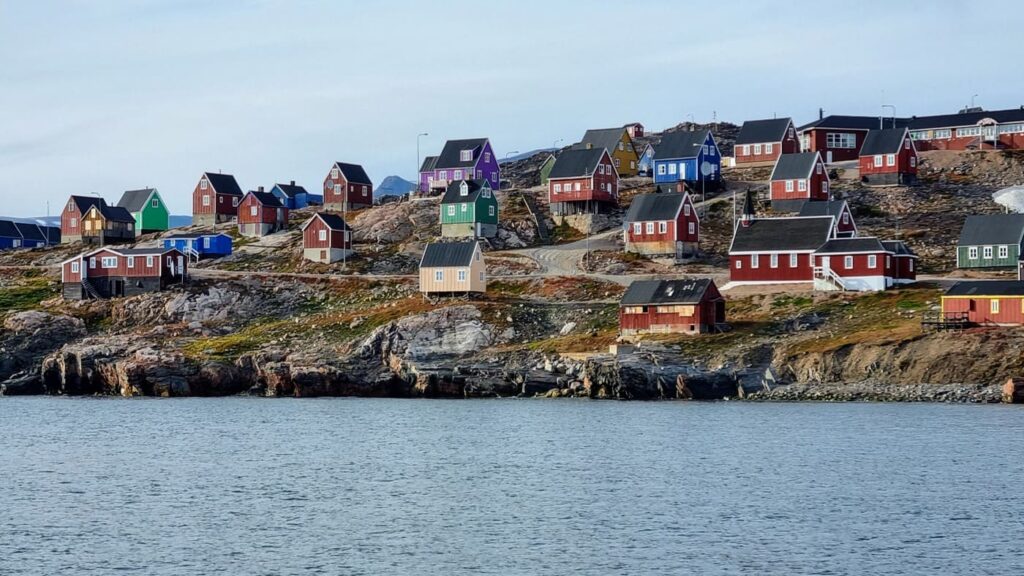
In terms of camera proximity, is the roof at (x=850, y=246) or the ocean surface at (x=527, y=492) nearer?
the ocean surface at (x=527, y=492)

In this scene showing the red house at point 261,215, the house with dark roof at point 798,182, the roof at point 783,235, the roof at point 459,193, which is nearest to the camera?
the roof at point 783,235

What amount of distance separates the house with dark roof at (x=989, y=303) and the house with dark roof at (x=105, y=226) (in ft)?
341

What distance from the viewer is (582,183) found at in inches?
5802

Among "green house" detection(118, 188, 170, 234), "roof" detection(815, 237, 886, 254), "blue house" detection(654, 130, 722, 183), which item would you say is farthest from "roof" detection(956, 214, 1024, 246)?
"green house" detection(118, 188, 170, 234)

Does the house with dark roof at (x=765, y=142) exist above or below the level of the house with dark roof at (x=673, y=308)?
above

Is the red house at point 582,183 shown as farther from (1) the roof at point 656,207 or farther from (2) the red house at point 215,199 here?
(2) the red house at point 215,199

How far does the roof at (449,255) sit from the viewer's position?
11819cm

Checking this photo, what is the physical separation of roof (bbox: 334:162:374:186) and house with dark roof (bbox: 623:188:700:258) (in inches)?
1983

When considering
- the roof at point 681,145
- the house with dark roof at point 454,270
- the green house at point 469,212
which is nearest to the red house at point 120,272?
the house with dark roof at point 454,270

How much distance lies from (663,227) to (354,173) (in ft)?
184

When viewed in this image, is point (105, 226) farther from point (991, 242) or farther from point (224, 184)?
point (991, 242)

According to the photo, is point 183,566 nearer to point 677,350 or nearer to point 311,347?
point 677,350

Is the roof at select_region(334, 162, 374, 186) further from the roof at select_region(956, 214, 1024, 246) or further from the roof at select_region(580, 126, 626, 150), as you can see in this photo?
the roof at select_region(956, 214, 1024, 246)

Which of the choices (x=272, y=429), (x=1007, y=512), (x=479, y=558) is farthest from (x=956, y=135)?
(x=479, y=558)
